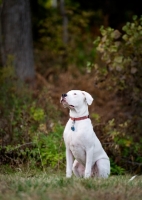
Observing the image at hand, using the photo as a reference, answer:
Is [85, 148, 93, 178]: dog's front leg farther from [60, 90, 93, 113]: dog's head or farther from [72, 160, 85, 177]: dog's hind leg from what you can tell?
[60, 90, 93, 113]: dog's head

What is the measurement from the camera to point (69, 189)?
21.8ft

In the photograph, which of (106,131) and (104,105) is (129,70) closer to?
(106,131)

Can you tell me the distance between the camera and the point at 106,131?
1123 cm

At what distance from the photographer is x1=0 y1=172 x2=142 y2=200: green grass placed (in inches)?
245

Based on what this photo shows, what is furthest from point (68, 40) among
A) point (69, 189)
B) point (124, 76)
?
point (69, 189)

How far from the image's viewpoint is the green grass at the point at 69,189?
A: 6.21 m

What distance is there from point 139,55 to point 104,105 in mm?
3983

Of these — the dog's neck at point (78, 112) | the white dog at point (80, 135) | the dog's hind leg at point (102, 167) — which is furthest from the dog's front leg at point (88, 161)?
the dog's neck at point (78, 112)

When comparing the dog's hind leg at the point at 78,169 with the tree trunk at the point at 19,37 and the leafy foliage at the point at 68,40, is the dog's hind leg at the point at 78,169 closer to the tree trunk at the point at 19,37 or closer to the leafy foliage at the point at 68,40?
the tree trunk at the point at 19,37

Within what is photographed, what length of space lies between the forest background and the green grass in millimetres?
2922

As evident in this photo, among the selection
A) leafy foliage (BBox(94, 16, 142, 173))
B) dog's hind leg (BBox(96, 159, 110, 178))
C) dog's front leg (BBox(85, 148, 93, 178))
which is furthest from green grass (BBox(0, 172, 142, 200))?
leafy foliage (BBox(94, 16, 142, 173))

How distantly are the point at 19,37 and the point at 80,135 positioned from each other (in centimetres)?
811

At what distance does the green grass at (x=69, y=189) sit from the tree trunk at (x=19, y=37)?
894cm

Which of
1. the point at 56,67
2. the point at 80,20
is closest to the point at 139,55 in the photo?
the point at 56,67
